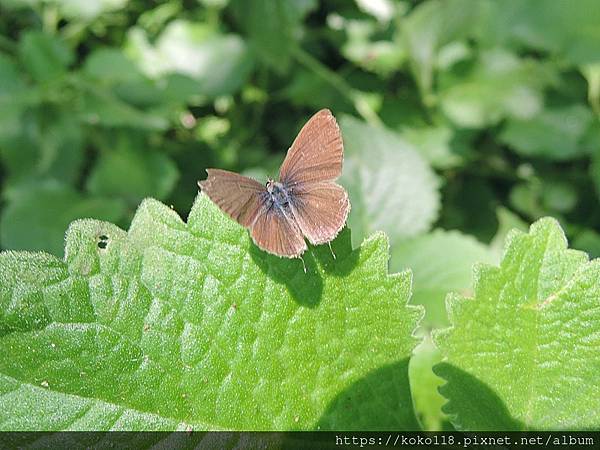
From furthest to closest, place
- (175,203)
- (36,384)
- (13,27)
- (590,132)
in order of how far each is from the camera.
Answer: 1. (13,27)
2. (175,203)
3. (590,132)
4. (36,384)

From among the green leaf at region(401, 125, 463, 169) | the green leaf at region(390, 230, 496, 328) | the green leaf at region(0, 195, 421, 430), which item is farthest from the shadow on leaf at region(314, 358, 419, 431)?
the green leaf at region(401, 125, 463, 169)

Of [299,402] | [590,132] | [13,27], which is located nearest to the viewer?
[299,402]

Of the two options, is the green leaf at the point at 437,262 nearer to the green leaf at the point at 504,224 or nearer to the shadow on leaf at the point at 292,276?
the green leaf at the point at 504,224

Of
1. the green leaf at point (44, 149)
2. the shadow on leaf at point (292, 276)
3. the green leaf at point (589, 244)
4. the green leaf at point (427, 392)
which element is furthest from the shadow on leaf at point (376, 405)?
the green leaf at point (44, 149)

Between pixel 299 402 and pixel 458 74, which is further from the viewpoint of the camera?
pixel 458 74

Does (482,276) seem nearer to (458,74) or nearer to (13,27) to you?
(458,74)

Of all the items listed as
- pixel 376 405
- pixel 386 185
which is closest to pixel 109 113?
pixel 386 185

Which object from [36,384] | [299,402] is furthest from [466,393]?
[36,384]

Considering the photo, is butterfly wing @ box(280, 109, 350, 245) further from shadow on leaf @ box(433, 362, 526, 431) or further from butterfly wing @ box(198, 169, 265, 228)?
shadow on leaf @ box(433, 362, 526, 431)
